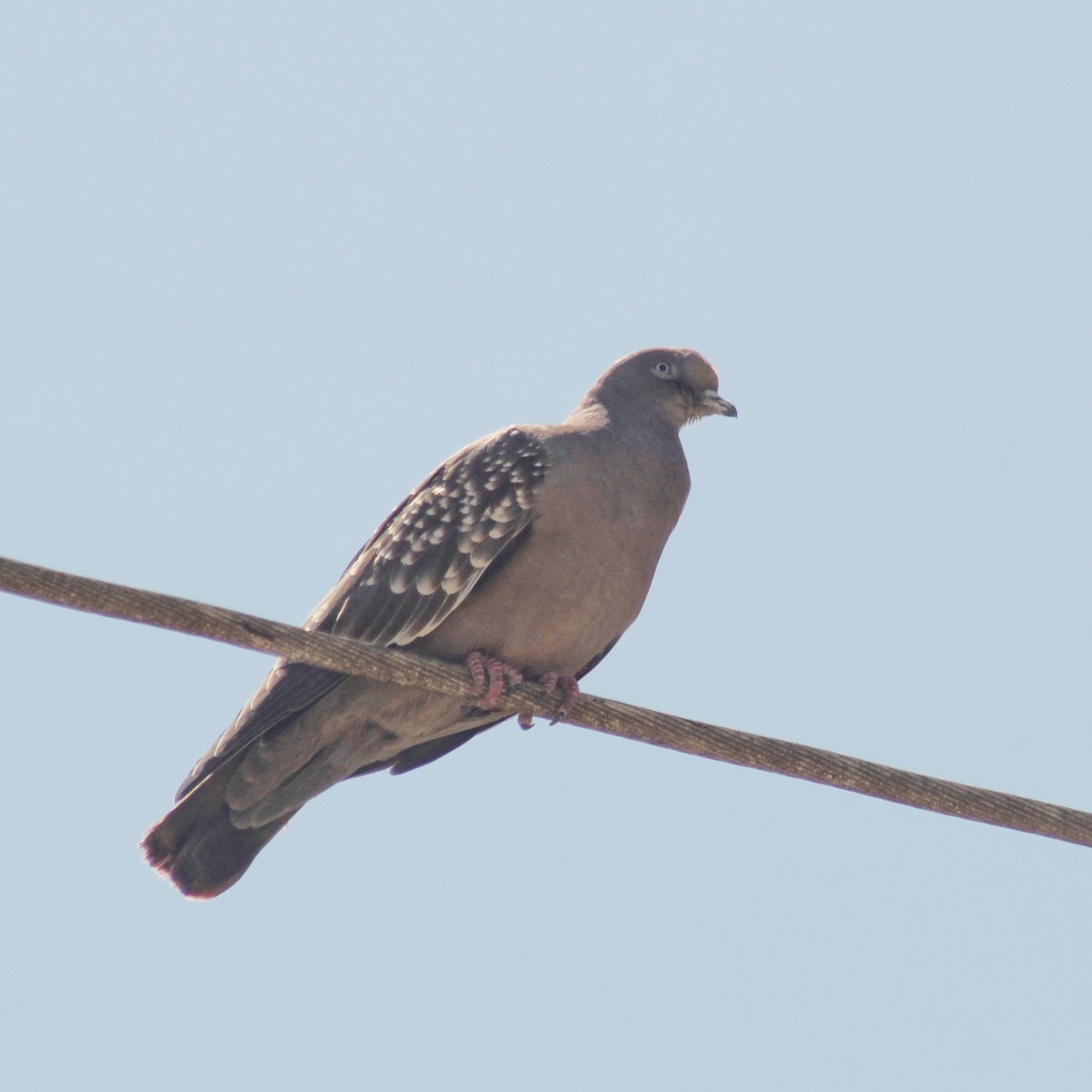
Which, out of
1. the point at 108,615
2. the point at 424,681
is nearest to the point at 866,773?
the point at 424,681

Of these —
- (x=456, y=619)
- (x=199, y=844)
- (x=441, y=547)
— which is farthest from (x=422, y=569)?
(x=199, y=844)

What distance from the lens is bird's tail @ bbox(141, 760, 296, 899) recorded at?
6.59 m

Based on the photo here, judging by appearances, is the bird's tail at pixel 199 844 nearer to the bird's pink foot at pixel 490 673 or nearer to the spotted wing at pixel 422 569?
the spotted wing at pixel 422 569

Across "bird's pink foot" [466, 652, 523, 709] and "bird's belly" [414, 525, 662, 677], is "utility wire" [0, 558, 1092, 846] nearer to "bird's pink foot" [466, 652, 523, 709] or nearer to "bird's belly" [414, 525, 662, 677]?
"bird's pink foot" [466, 652, 523, 709]

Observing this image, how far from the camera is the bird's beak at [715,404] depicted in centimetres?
792

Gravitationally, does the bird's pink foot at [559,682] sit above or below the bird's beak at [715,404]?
below

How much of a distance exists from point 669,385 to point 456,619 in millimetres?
1792

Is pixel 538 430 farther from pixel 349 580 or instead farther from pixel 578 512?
pixel 349 580

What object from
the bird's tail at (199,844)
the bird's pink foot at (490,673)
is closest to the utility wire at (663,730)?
the bird's pink foot at (490,673)

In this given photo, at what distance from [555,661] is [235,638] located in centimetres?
268

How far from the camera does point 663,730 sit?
4.70m

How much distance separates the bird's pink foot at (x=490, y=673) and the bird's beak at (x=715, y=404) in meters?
1.94

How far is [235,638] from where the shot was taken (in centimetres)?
418

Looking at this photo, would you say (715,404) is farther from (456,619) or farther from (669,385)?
(456,619)
